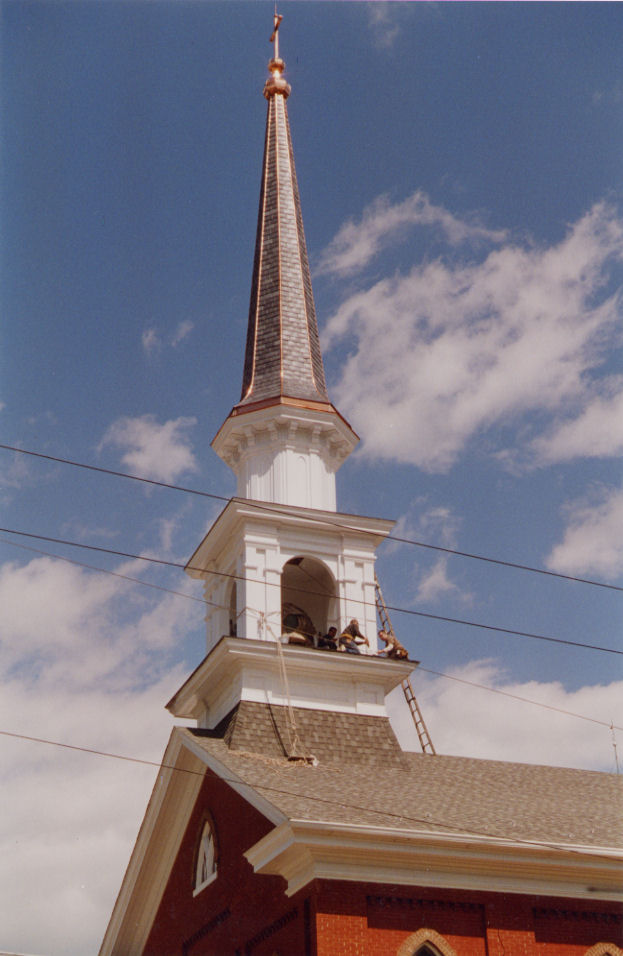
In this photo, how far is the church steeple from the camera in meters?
27.2

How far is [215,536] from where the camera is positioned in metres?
26.5

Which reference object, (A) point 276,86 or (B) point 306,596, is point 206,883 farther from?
(A) point 276,86

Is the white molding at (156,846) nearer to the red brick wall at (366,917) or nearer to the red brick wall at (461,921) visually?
the red brick wall at (366,917)

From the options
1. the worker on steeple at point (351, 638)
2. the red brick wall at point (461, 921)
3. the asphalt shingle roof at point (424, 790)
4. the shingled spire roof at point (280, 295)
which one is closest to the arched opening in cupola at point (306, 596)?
the worker on steeple at point (351, 638)

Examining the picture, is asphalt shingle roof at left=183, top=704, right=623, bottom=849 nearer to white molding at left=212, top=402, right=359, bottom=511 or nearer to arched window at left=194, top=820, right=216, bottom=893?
arched window at left=194, top=820, right=216, bottom=893

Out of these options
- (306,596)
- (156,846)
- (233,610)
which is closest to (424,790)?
(156,846)

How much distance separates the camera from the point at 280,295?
29859mm

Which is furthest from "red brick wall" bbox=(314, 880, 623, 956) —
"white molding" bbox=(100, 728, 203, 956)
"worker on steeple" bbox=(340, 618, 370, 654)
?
"worker on steeple" bbox=(340, 618, 370, 654)

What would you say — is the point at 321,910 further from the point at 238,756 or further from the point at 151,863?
the point at 151,863

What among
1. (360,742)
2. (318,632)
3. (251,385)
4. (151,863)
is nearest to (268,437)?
(251,385)

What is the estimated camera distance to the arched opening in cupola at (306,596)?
2636 cm

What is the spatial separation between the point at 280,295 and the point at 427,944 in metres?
16.1

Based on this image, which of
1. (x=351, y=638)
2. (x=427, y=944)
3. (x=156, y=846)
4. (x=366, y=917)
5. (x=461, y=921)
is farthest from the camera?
(x=351, y=638)

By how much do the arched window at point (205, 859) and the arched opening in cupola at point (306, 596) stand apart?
4968mm
